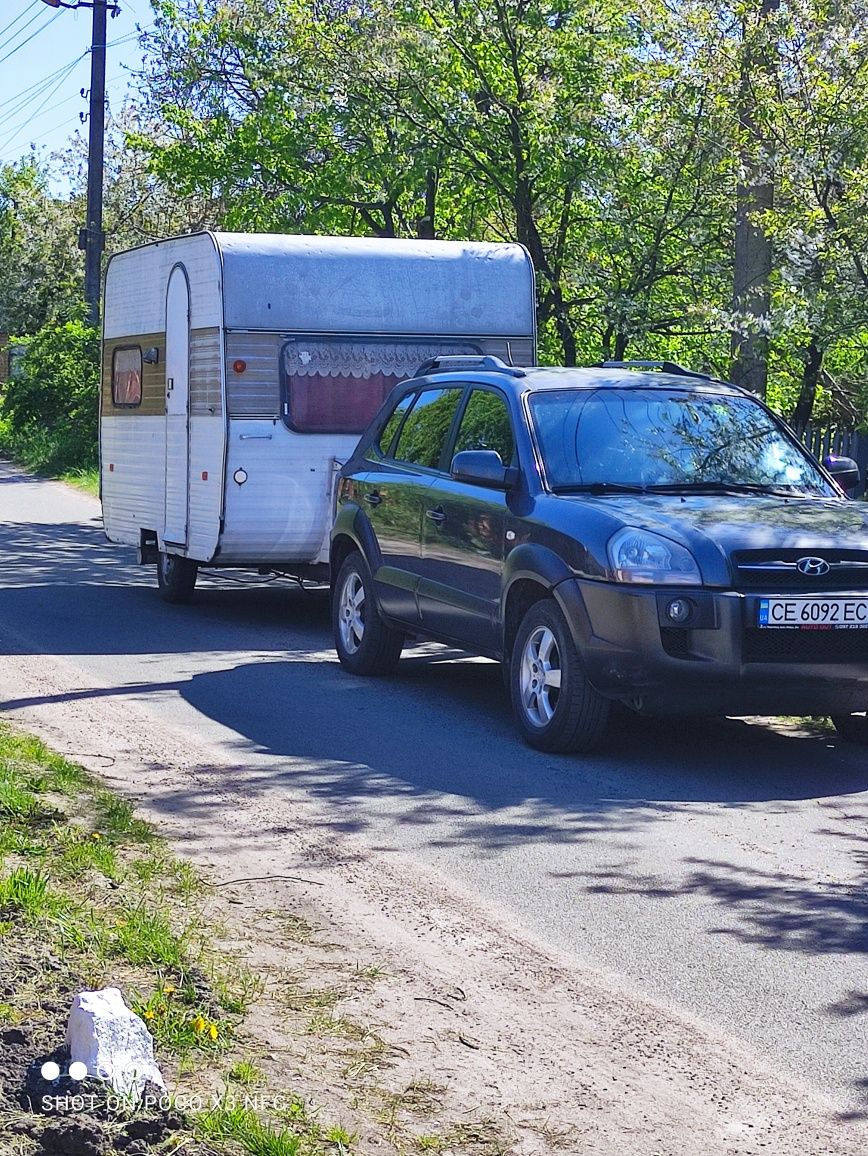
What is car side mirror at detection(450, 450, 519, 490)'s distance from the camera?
8836mm

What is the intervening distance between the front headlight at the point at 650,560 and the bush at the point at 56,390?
27.7 m

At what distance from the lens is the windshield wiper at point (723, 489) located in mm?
8789

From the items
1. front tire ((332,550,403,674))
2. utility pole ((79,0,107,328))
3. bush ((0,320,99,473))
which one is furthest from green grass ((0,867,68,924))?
utility pole ((79,0,107,328))

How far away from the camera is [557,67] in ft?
67.7

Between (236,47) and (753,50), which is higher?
(236,47)

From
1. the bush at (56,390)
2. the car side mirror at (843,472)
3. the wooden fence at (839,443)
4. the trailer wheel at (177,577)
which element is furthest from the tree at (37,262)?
the car side mirror at (843,472)

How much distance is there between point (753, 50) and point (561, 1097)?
13.0 meters

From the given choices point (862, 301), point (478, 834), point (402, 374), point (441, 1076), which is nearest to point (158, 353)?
point (402, 374)

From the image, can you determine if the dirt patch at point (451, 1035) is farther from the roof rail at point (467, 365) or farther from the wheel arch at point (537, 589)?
the roof rail at point (467, 365)

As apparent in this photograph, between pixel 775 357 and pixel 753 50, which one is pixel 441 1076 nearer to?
pixel 753 50

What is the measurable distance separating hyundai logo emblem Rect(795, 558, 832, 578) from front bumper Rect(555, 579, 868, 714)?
0.15 m

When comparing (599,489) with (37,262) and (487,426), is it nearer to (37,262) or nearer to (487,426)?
(487,426)

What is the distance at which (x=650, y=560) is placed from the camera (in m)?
7.90

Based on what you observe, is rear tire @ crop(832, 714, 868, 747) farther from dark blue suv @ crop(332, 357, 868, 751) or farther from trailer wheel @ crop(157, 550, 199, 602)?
trailer wheel @ crop(157, 550, 199, 602)
